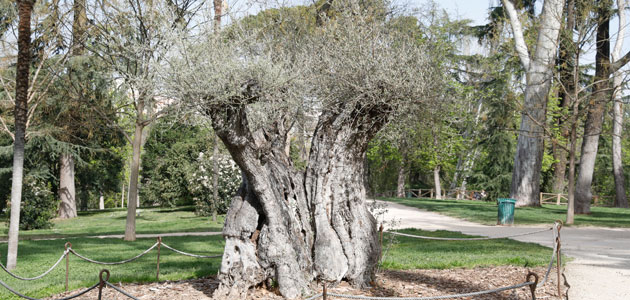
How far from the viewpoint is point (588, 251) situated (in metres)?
9.74

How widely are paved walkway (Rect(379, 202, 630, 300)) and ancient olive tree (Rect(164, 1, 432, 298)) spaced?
1725 mm

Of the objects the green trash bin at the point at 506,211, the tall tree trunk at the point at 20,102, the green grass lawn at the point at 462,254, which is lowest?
the green grass lawn at the point at 462,254

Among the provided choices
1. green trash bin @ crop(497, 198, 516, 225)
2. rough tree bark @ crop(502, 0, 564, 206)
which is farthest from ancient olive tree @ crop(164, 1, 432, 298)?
rough tree bark @ crop(502, 0, 564, 206)

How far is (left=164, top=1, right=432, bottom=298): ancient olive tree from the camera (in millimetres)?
5324

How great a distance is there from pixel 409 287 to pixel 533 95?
1453cm

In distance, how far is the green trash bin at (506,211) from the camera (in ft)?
48.0

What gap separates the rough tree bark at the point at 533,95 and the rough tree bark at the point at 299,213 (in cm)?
1105

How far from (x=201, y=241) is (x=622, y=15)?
54.9 feet

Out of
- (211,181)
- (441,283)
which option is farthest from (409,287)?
(211,181)

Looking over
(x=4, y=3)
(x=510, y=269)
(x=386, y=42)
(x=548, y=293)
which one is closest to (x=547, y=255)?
(x=510, y=269)

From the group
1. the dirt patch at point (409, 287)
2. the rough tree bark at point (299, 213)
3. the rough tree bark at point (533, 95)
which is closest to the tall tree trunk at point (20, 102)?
the dirt patch at point (409, 287)

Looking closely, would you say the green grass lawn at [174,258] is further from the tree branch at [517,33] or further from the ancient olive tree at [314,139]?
the tree branch at [517,33]

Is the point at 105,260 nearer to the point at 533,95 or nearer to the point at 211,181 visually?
the point at 211,181

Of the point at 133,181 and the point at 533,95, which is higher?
the point at 533,95
